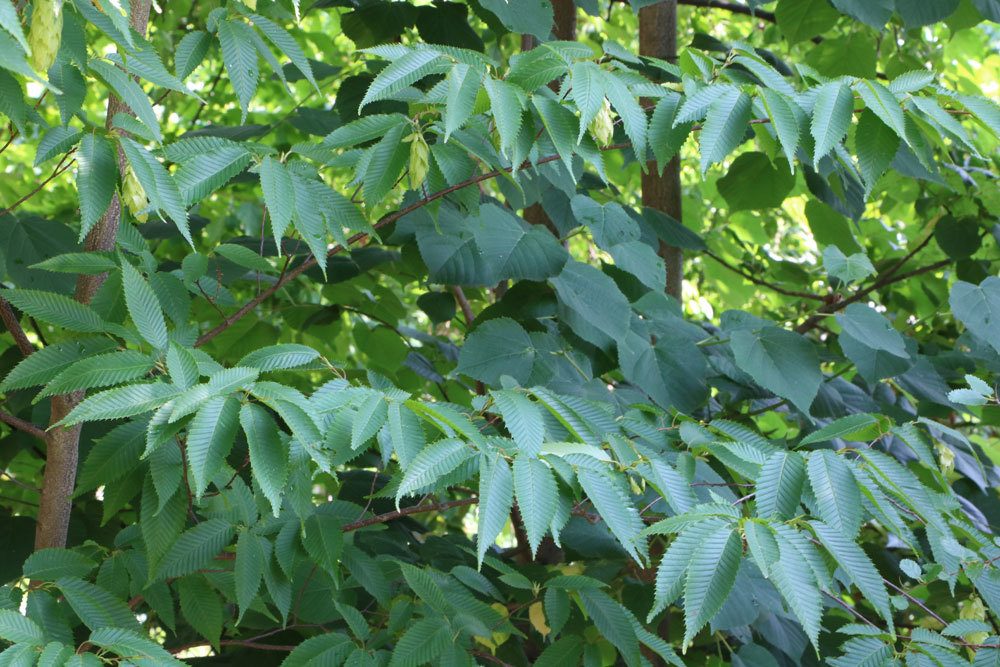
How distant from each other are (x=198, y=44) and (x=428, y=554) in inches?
35.0

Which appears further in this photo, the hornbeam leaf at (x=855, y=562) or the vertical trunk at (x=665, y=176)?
the vertical trunk at (x=665, y=176)

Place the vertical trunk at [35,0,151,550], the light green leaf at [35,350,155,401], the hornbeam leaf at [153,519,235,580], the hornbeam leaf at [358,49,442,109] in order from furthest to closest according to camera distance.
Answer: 1. the vertical trunk at [35,0,151,550]
2. the hornbeam leaf at [153,519,235,580]
3. the hornbeam leaf at [358,49,442,109]
4. the light green leaf at [35,350,155,401]

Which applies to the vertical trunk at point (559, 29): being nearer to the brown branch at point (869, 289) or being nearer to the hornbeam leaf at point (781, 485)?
the brown branch at point (869, 289)

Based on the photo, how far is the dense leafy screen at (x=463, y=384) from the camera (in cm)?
94

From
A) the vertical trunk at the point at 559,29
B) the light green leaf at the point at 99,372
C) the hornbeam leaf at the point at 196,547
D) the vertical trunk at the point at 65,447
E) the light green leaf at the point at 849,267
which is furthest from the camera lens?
the vertical trunk at the point at 559,29

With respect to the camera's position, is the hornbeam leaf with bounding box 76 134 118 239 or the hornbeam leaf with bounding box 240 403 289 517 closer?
the hornbeam leaf with bounding box 240 403 289 517

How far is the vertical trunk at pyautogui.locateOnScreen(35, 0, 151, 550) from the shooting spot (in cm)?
133

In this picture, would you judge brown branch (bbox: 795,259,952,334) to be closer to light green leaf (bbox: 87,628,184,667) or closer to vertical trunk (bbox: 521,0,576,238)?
vertical trunk (bbox: 521,0,576,238)

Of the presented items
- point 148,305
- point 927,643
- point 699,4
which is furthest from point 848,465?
point 699,4

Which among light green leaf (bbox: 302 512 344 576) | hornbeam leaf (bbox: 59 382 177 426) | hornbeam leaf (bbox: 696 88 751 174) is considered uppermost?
hornbeam leaf (bbox: 696 88 751 174)

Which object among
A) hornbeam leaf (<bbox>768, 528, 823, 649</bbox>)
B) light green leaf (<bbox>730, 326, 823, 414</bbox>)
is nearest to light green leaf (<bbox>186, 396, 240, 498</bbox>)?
hornbeam leaf (<bbox>768, 528, 823, 649</bbox>)

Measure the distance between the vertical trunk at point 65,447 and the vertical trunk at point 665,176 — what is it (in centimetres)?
125

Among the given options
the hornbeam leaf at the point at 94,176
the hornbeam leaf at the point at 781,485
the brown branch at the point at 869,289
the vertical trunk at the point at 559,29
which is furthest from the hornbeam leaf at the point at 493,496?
the vertical trunk at the point at 559,29

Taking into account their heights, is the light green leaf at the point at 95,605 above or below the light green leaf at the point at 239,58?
below
